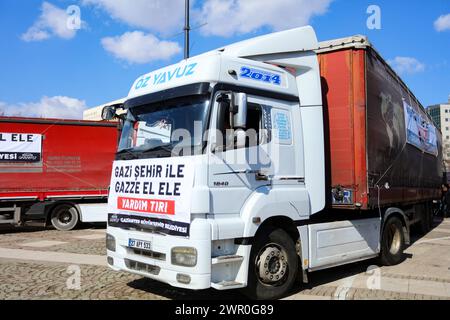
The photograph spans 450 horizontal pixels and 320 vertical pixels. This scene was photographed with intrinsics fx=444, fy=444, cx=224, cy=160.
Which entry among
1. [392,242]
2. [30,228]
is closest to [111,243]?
[392,242]

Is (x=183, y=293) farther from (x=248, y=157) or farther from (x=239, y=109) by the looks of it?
(x=239, y=109)

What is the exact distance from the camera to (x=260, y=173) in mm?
5824

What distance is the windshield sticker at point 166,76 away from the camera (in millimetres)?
5781

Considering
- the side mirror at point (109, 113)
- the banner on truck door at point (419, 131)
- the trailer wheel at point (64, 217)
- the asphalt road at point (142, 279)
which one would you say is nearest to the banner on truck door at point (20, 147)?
the trailer wheel at point (64, 217)

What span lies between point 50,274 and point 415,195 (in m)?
7.94

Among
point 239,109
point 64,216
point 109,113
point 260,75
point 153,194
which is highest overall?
point 260,75

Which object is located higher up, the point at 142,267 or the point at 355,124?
the point at 355,124

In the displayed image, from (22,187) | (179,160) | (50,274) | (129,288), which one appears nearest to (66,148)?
(22,187)

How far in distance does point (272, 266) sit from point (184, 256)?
1362 mm

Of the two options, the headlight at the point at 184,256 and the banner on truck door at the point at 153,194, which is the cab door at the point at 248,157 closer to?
the banner on truck door at the point at 153,194

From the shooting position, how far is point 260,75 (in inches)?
239
